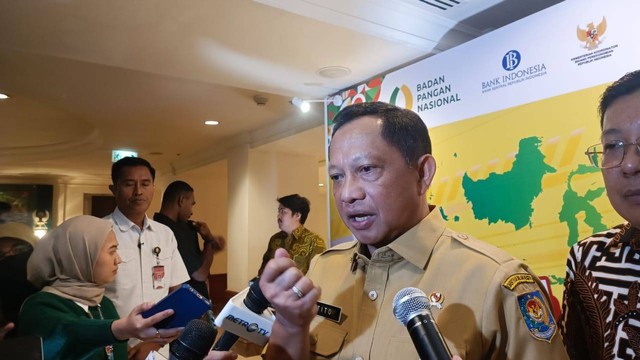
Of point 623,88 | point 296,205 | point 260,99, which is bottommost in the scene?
point 296,205

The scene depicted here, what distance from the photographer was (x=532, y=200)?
77.9 inches

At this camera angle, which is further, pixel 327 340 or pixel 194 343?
pixel 327 340

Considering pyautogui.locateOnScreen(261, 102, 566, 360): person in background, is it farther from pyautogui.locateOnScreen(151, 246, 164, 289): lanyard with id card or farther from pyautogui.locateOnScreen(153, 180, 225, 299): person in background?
pyautogui.locateOnScreen(153, 180, 225, 299): person in background

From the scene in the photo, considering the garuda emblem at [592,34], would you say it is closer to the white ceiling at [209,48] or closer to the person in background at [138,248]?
the white ceiling at [209,48]

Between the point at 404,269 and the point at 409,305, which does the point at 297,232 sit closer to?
the point at 404,269

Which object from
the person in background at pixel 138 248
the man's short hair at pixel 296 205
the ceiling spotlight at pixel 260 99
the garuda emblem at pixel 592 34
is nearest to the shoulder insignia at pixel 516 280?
the garuda emblem at pixel 592 34

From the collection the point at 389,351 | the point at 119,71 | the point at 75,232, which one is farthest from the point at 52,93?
the point at 389,351

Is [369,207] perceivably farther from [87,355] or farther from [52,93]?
[52,93]

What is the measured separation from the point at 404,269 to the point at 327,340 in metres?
0.24

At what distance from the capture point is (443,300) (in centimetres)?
89

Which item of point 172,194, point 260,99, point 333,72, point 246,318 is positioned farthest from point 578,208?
point 260,99

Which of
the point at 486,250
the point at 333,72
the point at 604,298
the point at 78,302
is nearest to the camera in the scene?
the point at 486,250

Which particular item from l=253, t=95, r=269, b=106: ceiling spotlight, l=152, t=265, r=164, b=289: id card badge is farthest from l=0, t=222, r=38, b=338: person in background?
l=253, t=95, r=269, b=106: ceiling spotlight

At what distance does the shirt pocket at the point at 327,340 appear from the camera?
3.21 ft
